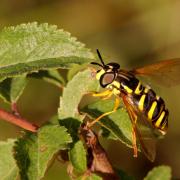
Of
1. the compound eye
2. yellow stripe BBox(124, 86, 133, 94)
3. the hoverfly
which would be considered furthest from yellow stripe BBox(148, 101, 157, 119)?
the compound eye

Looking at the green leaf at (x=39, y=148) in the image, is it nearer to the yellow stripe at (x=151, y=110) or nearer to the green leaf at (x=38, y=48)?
the green leaf at (x=38, y=48)

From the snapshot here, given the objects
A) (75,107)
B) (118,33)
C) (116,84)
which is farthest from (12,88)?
Answer: (118,33)

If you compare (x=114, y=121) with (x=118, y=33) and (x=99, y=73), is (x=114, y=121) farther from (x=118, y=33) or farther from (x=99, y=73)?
(x=118, y=33)

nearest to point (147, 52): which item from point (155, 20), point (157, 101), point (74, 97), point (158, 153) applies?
point (155, 20)

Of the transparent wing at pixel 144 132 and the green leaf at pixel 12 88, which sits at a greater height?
the green leaf at pixel 12 88

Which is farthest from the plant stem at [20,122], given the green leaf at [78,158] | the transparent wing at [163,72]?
the transparent wing at [163,72]

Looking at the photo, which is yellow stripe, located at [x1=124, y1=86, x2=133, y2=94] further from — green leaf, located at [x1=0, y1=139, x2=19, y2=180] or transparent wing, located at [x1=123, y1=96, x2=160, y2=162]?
green leaf, located at [x1=0, y1=139, x2=19, y2=180]
